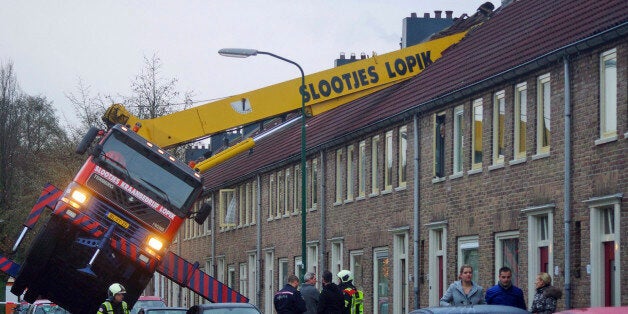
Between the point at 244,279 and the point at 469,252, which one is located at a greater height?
the point at 244,279

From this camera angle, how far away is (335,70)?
3997 centimetres

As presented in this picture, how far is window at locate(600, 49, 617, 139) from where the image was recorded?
81.7ft

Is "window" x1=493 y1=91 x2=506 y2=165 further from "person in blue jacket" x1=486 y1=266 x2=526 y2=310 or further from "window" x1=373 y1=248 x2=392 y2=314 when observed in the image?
"person in blue jacket" x1=486 y1=266 x2=526 y2=310

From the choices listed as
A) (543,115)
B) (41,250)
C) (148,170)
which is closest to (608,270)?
(543,115)

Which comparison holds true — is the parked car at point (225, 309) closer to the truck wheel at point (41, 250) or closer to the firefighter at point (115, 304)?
the firefighter at point (115, 304)

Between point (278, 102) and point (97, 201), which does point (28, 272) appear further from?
point (278, 102)

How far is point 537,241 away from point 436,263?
248 inches

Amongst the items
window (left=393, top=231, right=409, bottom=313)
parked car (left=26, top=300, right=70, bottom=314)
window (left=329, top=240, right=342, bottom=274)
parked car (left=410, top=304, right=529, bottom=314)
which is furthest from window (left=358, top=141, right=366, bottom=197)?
parked car (left=410, top=304, right=529, bottom=314)

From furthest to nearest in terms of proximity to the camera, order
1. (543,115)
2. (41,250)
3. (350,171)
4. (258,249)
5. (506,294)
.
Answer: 1. (258,249)
2. (350,171)
3. (41,250)
4. (543,115)
5. (506,294)

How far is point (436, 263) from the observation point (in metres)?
34.1

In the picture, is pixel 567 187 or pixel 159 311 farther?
pixel 159 311

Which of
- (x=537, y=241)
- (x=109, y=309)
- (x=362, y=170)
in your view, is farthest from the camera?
(x=362, y=170)

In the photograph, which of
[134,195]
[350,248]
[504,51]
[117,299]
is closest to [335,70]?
[350,248]

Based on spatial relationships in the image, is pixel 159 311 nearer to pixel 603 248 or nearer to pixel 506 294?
pixel 603 248
